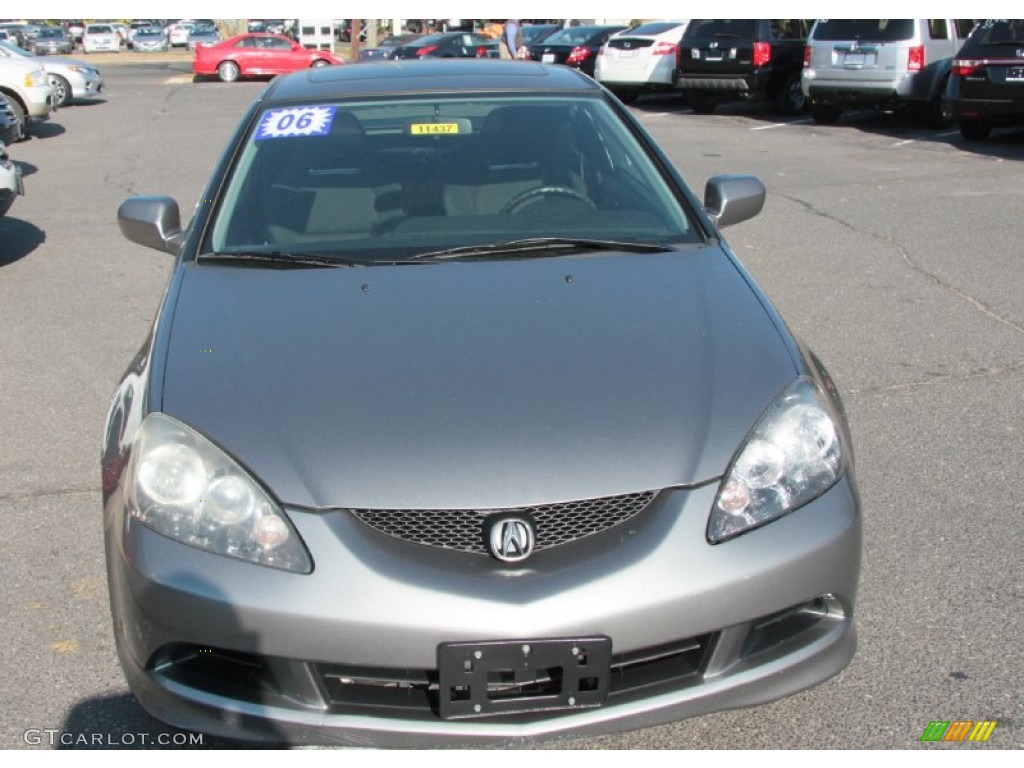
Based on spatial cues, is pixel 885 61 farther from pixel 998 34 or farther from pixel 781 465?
pixel 781 465

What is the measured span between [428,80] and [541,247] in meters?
1.14

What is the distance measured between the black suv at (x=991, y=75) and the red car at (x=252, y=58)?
2235 centimetres

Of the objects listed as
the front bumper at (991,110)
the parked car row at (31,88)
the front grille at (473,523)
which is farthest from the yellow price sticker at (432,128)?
the front bumper at (991,110)

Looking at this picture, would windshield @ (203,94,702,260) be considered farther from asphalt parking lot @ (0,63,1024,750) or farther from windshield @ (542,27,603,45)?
windshield @ (542,27,603,45)

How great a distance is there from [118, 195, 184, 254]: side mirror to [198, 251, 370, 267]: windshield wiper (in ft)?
1.63

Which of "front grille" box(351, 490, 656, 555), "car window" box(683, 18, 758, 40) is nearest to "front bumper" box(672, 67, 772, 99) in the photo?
"car window" box(683, 18, 758, 40)

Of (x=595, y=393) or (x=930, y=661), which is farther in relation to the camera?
(x=930, y=661)

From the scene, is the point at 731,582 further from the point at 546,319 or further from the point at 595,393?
the point at 546,319

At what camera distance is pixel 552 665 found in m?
2.53

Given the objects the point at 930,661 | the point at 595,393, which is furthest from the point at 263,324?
the point at 930,661

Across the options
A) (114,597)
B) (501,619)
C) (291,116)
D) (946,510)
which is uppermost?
(291,116)

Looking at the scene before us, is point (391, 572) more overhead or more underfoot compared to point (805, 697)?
more overhead

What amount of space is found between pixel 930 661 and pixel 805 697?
1.38ft

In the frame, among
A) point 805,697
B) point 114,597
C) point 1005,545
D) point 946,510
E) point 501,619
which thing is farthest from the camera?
point 946,510
